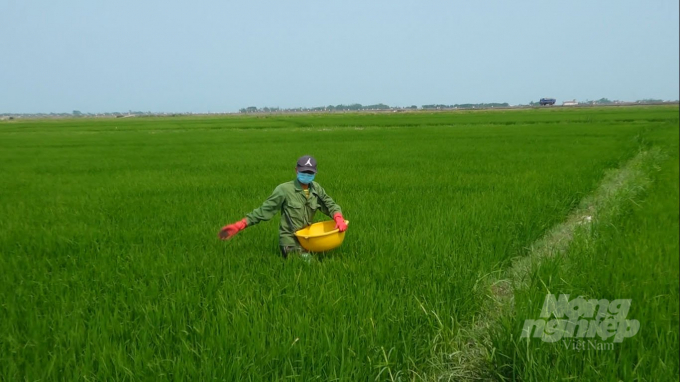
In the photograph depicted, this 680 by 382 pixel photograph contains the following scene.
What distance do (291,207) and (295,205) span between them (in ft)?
0.10

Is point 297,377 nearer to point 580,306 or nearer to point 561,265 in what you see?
point 580,306

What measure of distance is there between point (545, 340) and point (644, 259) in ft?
3.90

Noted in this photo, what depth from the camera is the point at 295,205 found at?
310 cm

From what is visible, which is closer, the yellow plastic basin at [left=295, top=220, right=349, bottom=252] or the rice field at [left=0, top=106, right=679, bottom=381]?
the rice field at [left=0, top=106, right=679, bottom=381]

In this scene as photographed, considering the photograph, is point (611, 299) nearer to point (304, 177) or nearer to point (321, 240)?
point (321, 240)

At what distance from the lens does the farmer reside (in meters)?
3.06

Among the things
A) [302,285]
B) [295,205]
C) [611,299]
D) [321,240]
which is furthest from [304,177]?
[611,299]

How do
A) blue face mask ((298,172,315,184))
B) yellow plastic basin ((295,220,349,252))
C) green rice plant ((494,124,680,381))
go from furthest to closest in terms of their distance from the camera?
1. blue face mask ((298,172,315,184))
2. yellow plastic basin ((295,220,349,252))
3. green rice plant ((494,124,680,381))

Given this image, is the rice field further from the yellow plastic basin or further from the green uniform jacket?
the green uniform jacket

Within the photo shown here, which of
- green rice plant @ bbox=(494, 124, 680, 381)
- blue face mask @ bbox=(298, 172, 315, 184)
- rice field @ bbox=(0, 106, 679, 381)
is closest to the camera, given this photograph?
green rice plant @ bbox=(494, 124, 680, 381)

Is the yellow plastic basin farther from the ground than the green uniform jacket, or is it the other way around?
the green uniform jacket

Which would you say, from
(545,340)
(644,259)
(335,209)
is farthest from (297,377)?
(644,259)

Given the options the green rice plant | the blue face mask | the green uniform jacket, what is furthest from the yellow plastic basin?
the green rice plant

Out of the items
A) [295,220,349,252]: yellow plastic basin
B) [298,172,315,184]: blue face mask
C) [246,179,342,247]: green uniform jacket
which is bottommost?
[295,220,349,252]: yellow plastic basin
